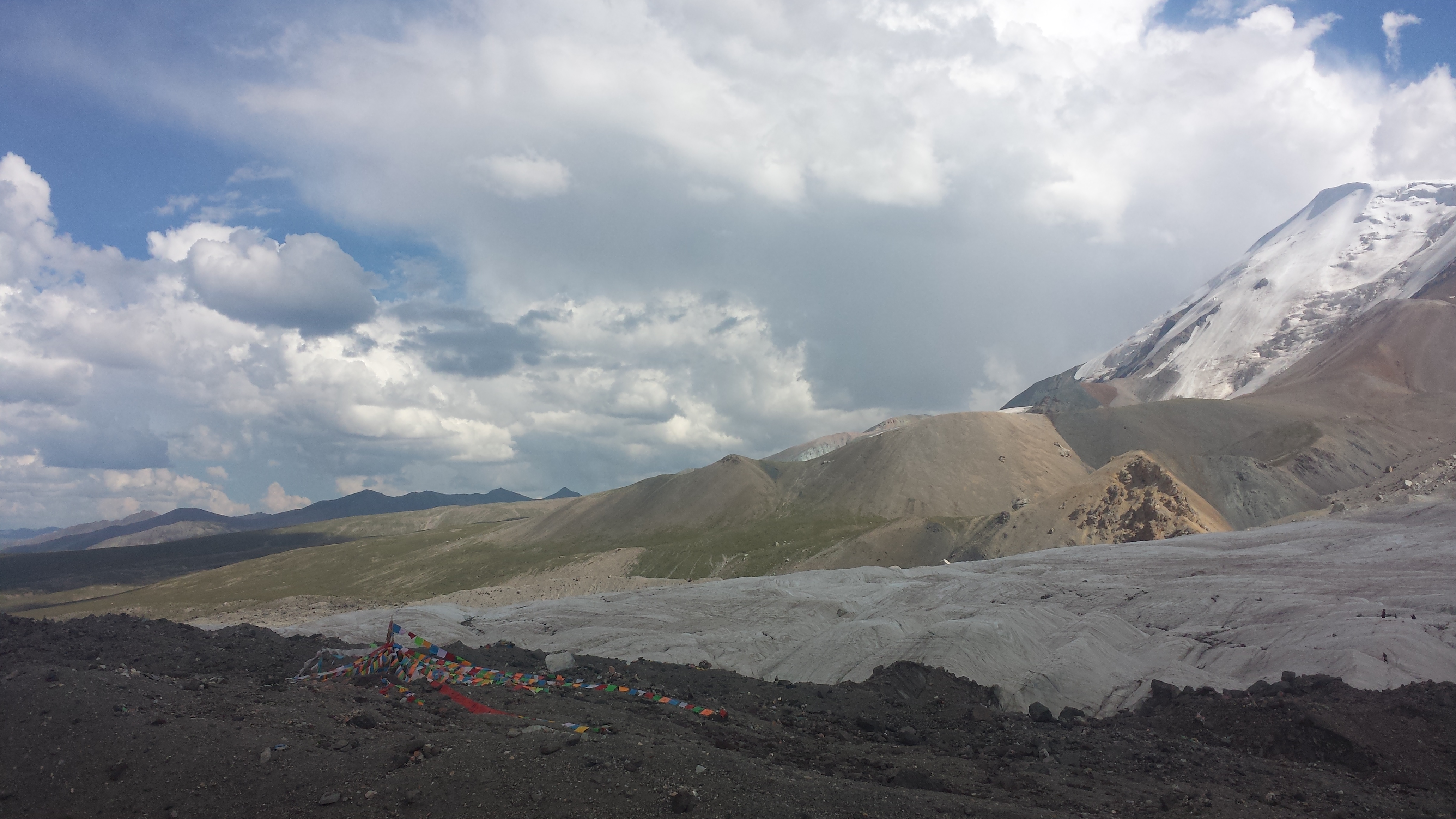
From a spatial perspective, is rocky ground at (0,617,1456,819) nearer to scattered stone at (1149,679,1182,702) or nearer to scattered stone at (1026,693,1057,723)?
scattered stone at (1149,679,1182,702)

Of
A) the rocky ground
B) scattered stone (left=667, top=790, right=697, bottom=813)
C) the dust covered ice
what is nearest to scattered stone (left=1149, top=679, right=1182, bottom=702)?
the rocky ground

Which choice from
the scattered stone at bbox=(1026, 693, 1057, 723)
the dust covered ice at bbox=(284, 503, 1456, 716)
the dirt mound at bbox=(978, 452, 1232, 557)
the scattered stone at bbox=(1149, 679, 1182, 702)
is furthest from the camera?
the dirt mound at bbox=(978, 452, 1232, 557)

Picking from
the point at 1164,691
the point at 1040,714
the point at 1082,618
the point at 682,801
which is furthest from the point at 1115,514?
the point at 682,801

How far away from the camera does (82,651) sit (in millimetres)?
20062

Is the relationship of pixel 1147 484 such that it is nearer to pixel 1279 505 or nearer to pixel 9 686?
pixel 1279 505

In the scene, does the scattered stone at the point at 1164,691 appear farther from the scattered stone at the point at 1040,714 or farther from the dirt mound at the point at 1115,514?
the dirt mound at the point at 1115,514

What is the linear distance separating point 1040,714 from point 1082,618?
35.2 ft

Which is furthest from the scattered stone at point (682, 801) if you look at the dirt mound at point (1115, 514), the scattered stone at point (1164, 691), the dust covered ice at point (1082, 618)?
the dirt mound at point (1115, 514)

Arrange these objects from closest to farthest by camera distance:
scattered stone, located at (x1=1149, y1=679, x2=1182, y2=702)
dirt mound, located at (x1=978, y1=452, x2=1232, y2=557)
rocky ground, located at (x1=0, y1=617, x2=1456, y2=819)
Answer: rocky ground, located at (x1=0, y1=617, x2=1456, y2=819) < scattered stone, located at (x1=1149, y1=679, x2=1182, y2=702) < dirt mound, located at (x1=978, y1=452, x2=1232, y2=557)

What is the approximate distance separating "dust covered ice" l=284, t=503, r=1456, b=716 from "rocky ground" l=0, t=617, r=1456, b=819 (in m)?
3.13

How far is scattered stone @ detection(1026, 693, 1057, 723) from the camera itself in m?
19.8

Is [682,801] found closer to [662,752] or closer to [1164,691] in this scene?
[662,752]

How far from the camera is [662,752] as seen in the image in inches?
464

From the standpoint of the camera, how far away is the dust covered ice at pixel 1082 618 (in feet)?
74.9
